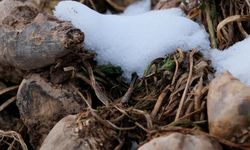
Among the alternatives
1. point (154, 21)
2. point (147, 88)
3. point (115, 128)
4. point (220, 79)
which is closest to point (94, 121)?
point (115, 128)

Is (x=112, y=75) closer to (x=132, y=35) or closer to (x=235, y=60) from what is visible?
(x=132, y=35)

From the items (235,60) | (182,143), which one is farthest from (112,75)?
(182,143)

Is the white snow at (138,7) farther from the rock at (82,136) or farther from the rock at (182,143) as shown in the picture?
the rock at (182,143)

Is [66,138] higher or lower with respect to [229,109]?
lower

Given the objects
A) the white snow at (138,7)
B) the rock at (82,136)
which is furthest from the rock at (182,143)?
the white snow at (138,7)

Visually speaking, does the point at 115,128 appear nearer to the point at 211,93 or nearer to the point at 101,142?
the point at 101,142

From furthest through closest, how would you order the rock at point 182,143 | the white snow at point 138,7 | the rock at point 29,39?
the white snow at point 138,7 → the rock at point 29,39 → the rock at point 182,143
